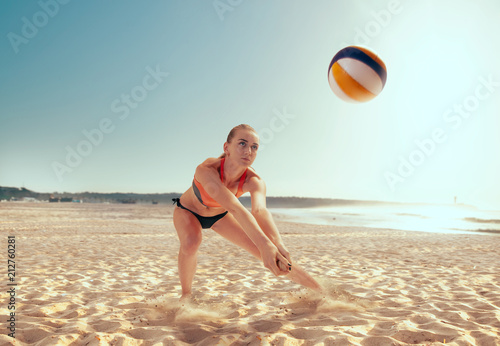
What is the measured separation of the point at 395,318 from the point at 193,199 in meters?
2.07

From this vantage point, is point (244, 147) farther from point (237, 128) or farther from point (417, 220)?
point (417, 220)

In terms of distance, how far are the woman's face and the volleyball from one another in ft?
9.01

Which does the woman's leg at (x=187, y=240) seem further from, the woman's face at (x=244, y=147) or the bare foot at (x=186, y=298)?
the woman's face at (x=244, y=147)

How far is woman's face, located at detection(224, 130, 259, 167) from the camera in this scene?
259 cm

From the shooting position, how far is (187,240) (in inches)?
121

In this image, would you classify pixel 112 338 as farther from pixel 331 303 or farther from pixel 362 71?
pixel 362 71

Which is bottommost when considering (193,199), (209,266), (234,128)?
(209,266)

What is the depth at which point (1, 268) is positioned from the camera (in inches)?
202

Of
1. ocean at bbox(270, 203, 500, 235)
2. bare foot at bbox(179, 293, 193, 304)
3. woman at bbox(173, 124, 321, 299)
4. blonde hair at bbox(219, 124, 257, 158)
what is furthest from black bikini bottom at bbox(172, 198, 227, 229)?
ocean at bbox(270, 203, 500, 235)

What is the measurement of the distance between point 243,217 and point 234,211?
82 mm

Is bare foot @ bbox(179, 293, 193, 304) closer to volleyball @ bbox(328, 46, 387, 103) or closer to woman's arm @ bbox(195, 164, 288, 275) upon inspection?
woman's arm @ bbox(195, 164, 288, 275)

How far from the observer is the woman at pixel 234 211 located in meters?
2.38

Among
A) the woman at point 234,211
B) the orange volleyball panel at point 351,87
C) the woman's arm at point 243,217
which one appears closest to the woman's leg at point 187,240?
the woman at point 234,211

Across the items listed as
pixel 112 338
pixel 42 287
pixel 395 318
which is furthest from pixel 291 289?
pixel 42 287
